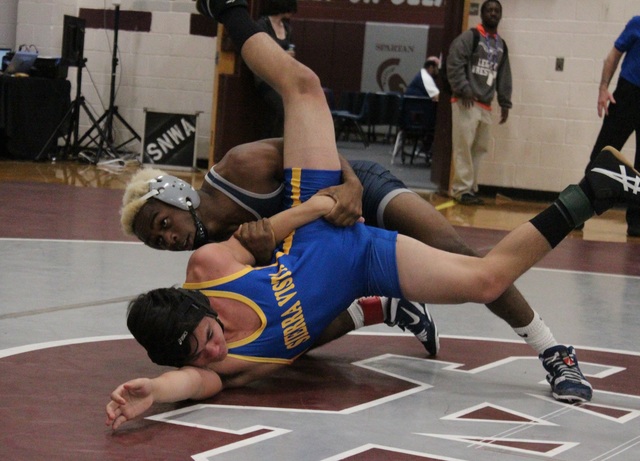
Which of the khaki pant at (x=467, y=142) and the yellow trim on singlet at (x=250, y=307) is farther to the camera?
the khaki pant at (x=467, y=142)

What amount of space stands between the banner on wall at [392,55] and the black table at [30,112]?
7.67 m

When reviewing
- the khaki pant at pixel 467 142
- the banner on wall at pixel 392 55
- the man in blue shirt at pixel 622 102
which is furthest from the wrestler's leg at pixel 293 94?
the banner on wall at pixel 392 55

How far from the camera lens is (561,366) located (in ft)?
10.3

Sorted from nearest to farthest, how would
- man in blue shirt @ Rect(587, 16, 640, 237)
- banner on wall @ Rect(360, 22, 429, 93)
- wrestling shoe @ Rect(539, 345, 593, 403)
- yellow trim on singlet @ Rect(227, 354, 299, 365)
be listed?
yellow trim on singlet @ Rect(227, 354, 299, 365) < wrestling shoe @ Rect(539, 345, 593, 403) < man in blue shirt @ Rect(587, 16, 640, 237) < banner on wall @ Rect(360, 22, 429, 93)

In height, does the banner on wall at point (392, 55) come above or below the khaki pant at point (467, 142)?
above

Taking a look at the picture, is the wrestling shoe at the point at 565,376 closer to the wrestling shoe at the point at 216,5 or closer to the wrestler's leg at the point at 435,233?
the wrestler's leg at the point at 435,233

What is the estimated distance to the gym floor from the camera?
2.50m

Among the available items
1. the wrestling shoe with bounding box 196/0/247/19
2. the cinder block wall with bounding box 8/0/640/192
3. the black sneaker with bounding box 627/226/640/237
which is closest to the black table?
the cinder block wall with bounding box 8/0/640/192

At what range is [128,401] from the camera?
2549 millimetres

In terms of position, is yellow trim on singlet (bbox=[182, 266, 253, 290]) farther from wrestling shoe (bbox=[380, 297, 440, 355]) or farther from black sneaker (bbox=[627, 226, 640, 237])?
black sneaker (bbox=[627, 226, 640, 237])

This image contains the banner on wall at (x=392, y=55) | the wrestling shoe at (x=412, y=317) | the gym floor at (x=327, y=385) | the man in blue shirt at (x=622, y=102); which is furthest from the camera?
the banner on wall at (x=392, y=55)

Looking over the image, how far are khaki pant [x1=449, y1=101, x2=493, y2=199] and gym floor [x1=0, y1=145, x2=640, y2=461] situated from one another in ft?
11.3

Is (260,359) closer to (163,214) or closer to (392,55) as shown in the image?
(163,214)

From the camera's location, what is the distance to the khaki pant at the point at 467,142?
8602 mm
